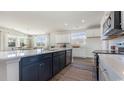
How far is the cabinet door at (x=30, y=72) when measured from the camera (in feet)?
5.53

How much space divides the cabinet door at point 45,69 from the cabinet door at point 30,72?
0.17 meters

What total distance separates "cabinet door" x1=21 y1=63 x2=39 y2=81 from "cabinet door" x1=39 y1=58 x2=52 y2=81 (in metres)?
0.17

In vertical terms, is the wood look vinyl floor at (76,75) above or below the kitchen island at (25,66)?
below

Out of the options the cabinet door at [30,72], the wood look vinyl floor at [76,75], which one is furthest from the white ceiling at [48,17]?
the cabinet door at [30,72]

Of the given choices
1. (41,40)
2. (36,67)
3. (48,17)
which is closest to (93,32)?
(48,17)

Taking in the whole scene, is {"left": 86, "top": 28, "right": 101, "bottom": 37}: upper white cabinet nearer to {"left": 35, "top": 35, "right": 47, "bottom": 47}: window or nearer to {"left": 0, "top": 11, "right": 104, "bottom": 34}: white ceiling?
{"left": 0, "top": 11, "right": 104, "bottom": 34}: white ceiling

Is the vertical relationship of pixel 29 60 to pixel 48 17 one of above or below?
below

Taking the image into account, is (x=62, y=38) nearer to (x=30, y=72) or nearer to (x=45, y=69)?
(x=45, y=69)

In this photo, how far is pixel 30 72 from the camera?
1855mm

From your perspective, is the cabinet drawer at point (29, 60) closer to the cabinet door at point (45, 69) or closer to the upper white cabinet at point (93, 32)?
the cabinet door at point (45, 69)

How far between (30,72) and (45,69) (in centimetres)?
58
